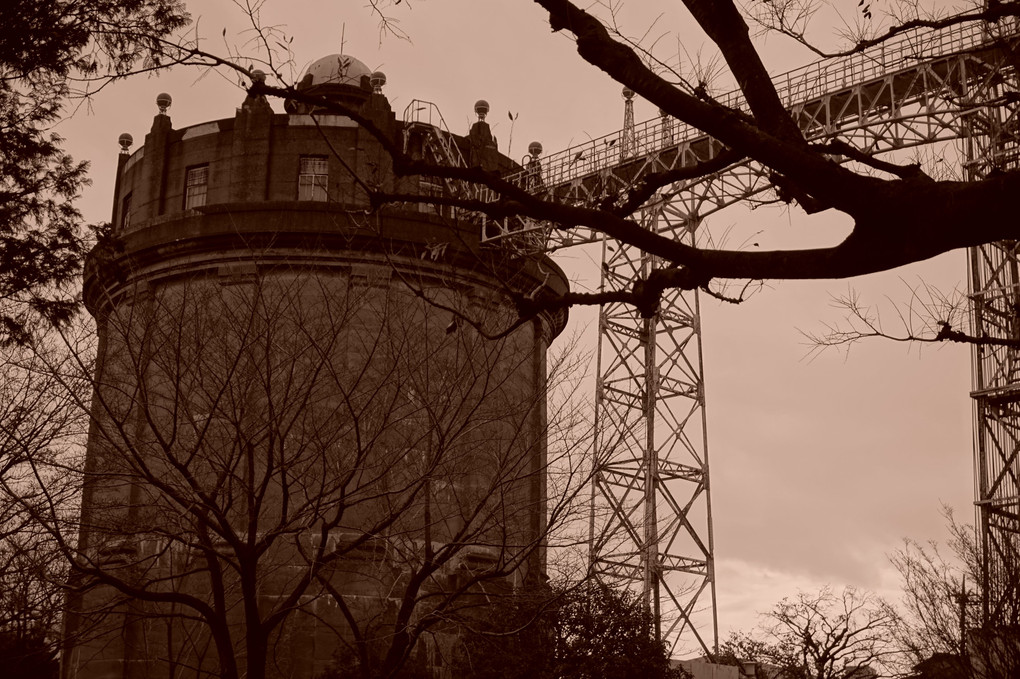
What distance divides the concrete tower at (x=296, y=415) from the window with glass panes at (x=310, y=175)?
6 centimetres

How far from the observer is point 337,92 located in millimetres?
31641

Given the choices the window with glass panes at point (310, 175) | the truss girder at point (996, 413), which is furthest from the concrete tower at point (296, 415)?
the truss girder at point (996, 413)

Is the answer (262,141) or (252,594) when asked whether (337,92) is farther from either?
(252,594)

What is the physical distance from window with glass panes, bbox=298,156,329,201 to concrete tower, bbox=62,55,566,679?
6cm

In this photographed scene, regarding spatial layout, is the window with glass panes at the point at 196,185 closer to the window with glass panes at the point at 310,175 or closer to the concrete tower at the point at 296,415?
→ the concrete tower at the point at 296,415

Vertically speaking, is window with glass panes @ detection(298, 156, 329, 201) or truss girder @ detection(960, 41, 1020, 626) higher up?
window with glass panes @ detection(298, 156, 329, 201)

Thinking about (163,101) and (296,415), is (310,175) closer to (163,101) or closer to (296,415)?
(163,101)

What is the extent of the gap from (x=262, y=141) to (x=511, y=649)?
16998 millimetres

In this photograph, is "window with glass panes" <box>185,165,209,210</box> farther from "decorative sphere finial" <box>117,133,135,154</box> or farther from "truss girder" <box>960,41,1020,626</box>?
"truss girder" <box>960,41,1020,626</box>

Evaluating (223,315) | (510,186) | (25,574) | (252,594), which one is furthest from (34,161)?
(510,186)

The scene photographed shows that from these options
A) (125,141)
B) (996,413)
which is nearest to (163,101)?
(125,141)

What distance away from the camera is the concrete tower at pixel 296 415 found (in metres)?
13.8

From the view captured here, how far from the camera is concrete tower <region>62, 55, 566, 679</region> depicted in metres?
13.8

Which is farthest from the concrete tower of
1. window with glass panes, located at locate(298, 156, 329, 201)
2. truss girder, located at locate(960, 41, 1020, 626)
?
truss girder, located at locate(960, 41, 1020, 626)
